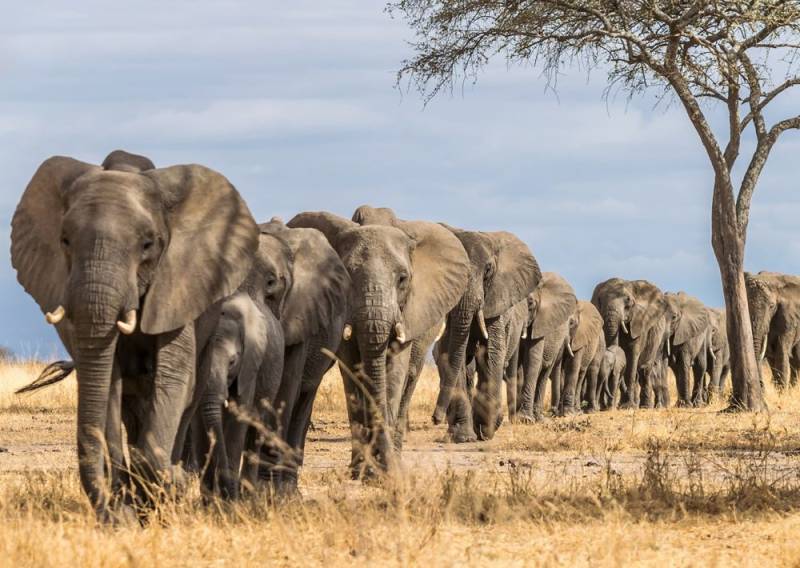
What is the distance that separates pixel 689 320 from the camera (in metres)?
36.5

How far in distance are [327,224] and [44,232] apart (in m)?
4.81

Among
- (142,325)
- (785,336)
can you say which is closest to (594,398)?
(785,336)

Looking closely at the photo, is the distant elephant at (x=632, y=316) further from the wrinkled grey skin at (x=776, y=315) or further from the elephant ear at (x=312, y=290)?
the elephant ear at (x=312, y=290)

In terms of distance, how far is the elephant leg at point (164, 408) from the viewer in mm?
8719

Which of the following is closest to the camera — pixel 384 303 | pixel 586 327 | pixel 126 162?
pixel 126 162

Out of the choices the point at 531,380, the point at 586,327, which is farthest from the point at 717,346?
the point at 531,380

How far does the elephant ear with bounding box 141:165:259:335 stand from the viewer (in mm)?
8742

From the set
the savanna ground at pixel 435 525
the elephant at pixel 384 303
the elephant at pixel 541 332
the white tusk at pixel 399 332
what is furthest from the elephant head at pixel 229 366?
the elephant at pixel 541 332

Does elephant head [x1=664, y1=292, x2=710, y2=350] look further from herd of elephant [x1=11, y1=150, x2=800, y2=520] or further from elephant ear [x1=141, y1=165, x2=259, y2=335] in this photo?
elephant ear [x1=141, y1=165, x2=259, y2=335]

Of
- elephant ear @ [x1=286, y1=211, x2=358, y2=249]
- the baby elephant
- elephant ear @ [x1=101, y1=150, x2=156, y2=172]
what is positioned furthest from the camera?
elephant ear @ [x1=286, y1=211, x2=358, y2=249]

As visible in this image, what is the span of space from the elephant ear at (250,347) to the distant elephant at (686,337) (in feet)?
82.0

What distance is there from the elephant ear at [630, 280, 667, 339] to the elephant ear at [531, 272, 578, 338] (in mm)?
7156

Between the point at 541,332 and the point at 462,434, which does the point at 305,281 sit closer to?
the point at 462,434

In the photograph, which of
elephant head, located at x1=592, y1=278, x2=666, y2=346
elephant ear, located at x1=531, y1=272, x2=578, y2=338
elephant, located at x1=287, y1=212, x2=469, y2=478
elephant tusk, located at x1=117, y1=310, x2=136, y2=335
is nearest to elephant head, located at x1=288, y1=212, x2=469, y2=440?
elephant, located at x1=287, y1=212, x2=469, y2=478
